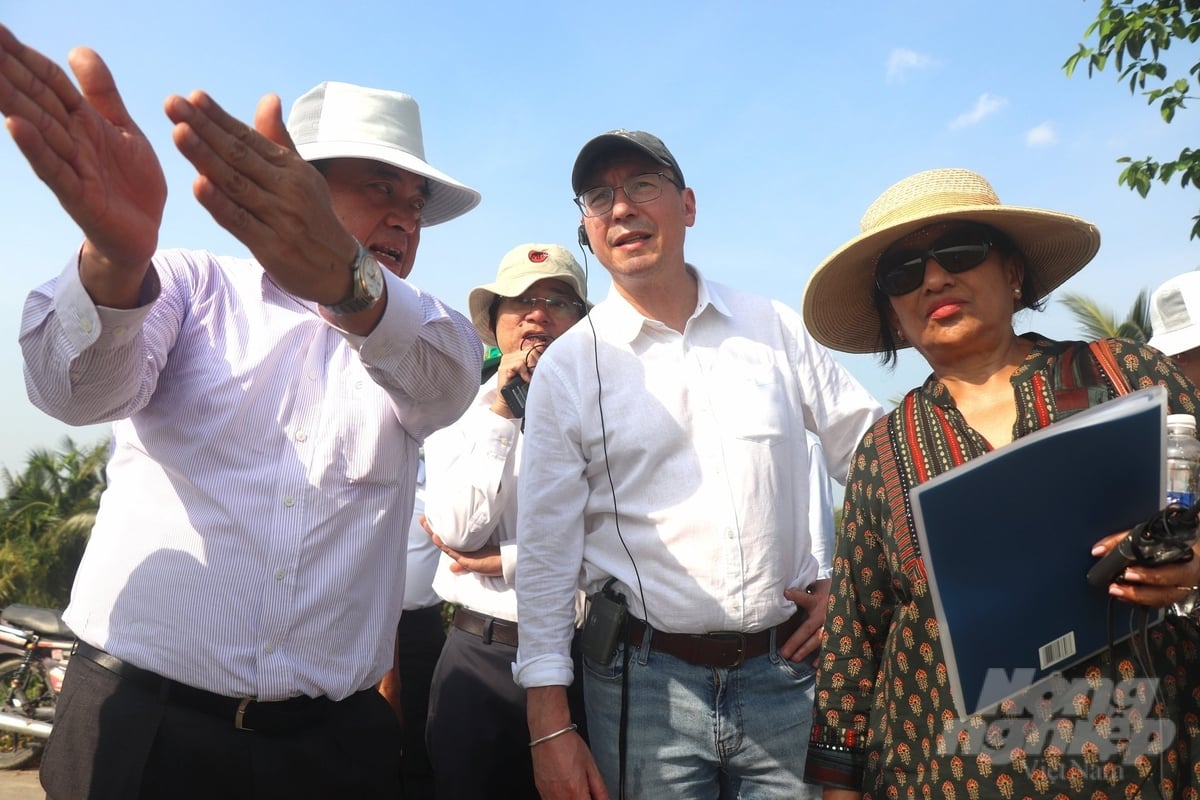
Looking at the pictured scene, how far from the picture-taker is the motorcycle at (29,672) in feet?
25.2

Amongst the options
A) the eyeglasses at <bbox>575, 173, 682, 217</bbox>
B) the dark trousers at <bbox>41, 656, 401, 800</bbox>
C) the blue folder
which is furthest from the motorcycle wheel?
the blue folder

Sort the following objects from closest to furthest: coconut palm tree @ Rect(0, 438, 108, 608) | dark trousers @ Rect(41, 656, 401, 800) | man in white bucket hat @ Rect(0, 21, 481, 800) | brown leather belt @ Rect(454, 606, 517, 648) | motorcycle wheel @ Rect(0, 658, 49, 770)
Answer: man in white bucket hat @ Rect(0, 21, 481, 800) < dark trousers @ Rect(41, 656, 401, 800) < brown leather belt @ Rect(454, 606, 517, 648) < motorcycle wheel @ Rect(0, 658, 49, 770) < coconut palm tree @ Rect(0, 438, 108, 608)

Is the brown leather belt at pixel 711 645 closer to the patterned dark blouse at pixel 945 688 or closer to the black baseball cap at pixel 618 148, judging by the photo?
the patterned dark blouse at pixel 945 688

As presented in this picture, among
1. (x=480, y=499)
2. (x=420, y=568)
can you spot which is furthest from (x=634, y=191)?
(x=420, y=568)

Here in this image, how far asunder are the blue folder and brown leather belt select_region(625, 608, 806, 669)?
88 centimetres

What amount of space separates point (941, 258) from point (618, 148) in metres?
1.11

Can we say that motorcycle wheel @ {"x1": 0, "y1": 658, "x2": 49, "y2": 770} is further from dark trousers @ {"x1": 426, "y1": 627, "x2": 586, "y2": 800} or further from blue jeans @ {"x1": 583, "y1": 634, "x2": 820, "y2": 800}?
blue jeans @ {"x1": 583, "y1": 634, "x2": 820, "y2": 800}

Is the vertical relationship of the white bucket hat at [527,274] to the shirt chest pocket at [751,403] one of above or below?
above

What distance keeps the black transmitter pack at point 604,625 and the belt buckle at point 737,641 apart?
0.83 feet

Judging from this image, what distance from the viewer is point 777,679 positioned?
2.60 m

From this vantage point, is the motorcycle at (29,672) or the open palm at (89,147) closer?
the open palm at (89,147)

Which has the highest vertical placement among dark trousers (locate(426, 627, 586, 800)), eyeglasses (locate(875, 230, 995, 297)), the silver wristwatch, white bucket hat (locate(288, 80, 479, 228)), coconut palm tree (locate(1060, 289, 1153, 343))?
coconut palm tree (locate(1060, 289, 1153, 343))

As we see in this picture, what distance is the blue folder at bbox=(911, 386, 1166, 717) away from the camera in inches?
65.7

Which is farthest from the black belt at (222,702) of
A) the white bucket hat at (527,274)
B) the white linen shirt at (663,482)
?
the white bucket hat at (527,274)
